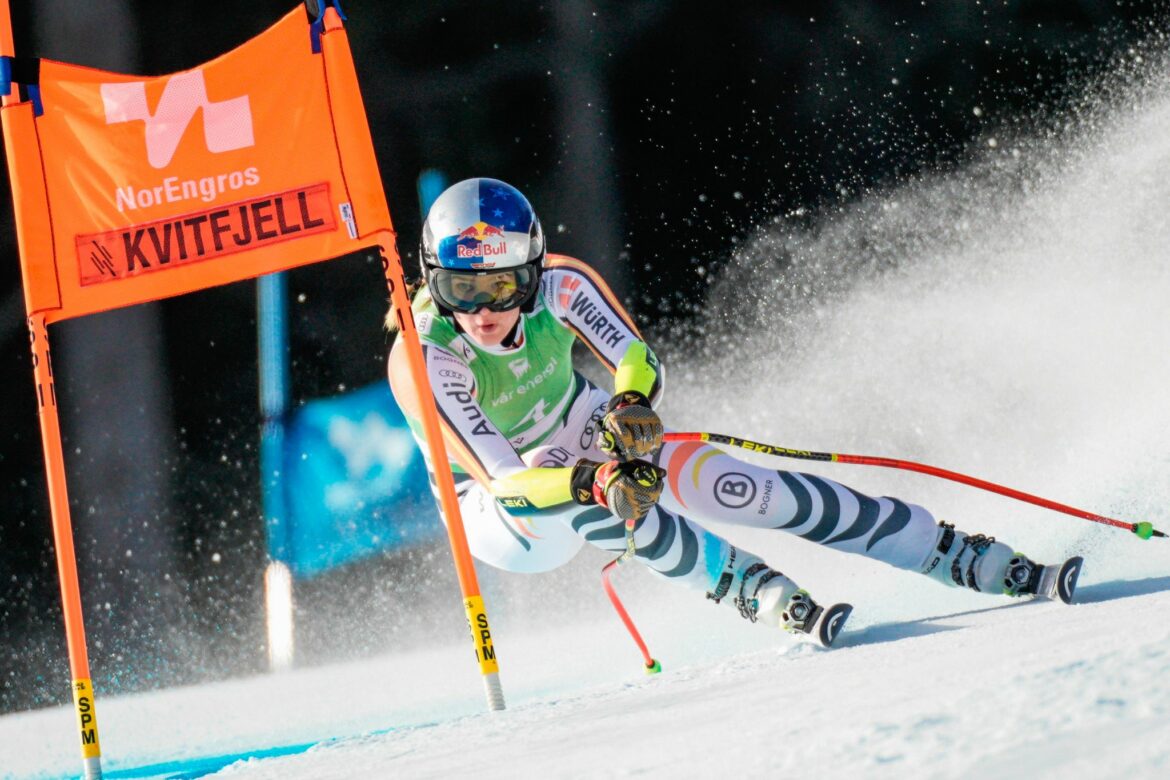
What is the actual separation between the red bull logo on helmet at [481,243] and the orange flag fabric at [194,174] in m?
0.25

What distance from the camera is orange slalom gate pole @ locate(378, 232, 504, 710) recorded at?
282 cm

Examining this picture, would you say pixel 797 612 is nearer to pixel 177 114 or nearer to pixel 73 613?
pixel 73 613

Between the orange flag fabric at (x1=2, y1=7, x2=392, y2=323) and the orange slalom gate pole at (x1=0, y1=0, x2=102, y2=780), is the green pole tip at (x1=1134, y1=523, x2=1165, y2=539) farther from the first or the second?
the orange slalom gate pole at (x1=0, y1=0, x2=102, y2=780)

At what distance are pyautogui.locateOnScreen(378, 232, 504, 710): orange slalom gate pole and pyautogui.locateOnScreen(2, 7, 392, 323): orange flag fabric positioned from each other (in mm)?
146

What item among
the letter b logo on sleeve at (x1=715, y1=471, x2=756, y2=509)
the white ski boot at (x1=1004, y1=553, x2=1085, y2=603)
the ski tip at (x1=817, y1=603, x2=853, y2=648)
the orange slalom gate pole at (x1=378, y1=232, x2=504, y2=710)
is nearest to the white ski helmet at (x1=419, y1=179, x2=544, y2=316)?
the orange slalom gate pole at (x1=378, y1=232, x2=504, y2=710)

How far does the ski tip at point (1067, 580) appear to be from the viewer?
2.92m

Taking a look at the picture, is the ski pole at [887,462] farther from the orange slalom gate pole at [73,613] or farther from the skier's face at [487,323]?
the orange slalom gate pole at [73,613]

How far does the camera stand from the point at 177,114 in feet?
10.0

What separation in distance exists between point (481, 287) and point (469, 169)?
8.05 ft

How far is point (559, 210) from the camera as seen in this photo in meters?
5.58

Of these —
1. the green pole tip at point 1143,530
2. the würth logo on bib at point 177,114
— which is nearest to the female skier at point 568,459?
the green pole tip at point 1143,530

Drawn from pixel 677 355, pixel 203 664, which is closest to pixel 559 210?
pixel 677 355

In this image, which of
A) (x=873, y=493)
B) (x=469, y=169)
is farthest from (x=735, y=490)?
(x=469, y=169)

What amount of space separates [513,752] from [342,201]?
1567 millimetres
